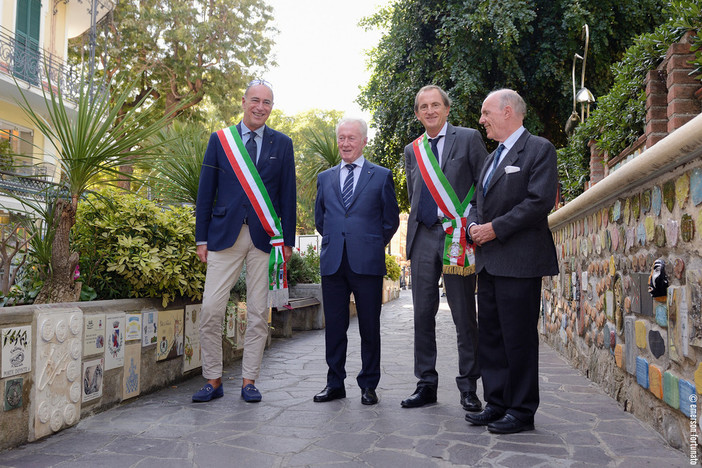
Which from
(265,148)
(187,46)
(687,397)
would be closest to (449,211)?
(265,148)

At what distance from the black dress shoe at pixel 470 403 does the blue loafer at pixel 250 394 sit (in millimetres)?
1317

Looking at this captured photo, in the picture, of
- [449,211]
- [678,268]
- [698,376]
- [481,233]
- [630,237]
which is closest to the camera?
[698,376]

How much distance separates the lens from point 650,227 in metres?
3.10

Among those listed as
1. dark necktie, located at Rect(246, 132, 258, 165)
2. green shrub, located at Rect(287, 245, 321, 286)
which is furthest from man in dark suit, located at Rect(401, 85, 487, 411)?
green shrub, located at Rect(287, 245, 321, 286)

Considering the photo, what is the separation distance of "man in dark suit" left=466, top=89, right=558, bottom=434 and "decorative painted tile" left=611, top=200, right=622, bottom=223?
863mm

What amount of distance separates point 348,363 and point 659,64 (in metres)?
3.68

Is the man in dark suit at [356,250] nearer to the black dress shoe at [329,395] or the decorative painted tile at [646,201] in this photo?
the black dress shoe at [329,395]

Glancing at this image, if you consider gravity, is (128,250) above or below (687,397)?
above

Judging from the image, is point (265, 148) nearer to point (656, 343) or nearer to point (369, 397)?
point (369, 397)

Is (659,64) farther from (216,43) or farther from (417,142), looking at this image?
(216,43)

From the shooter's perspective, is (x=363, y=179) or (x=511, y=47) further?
(x=511, y=47)

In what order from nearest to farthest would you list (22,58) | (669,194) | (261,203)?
1. (669,194)
2. (261,203)
3. (22,58)

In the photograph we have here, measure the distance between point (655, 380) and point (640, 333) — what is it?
341 millimetres

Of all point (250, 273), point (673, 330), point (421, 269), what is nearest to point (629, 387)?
point (673, 330)
